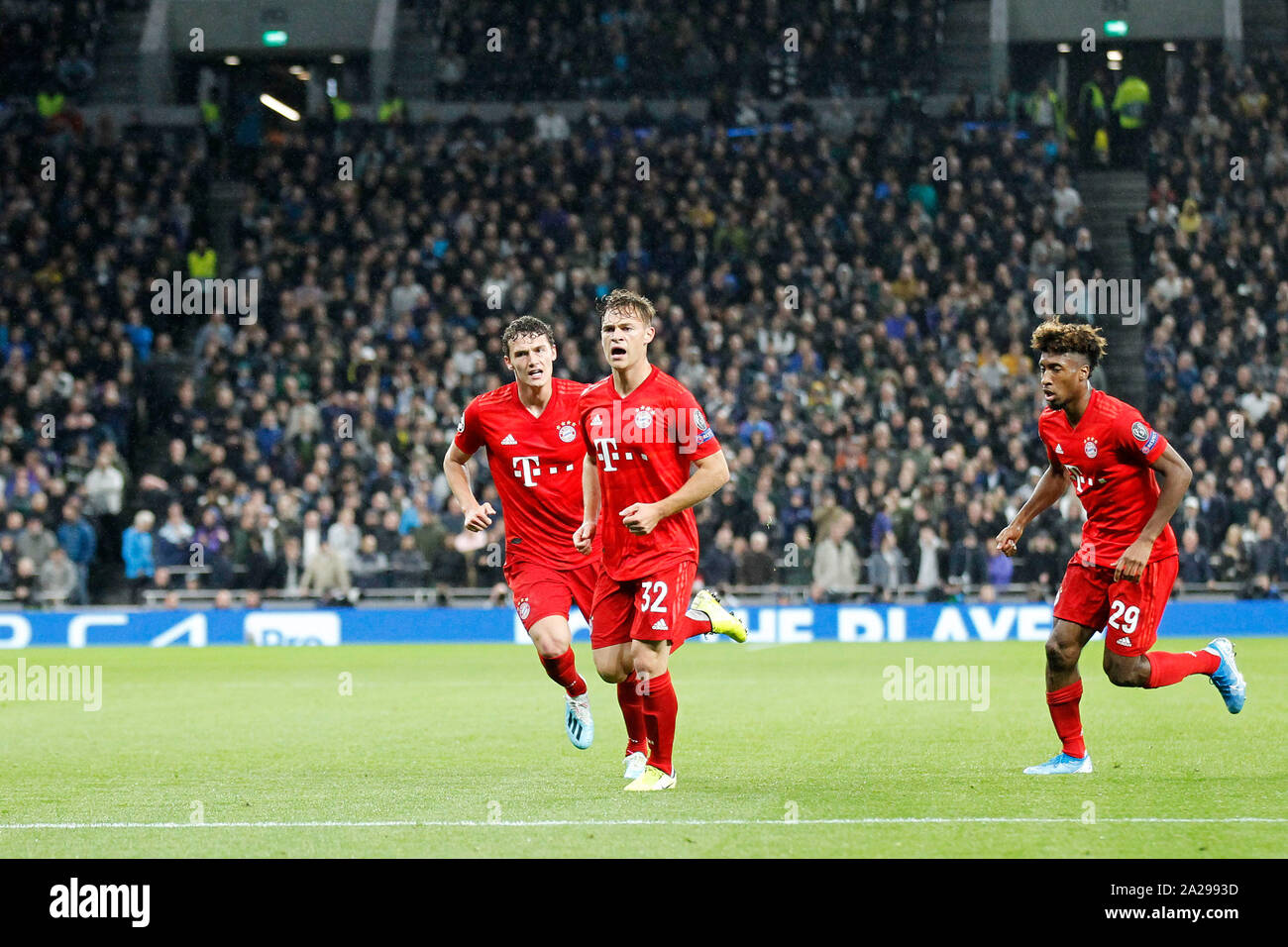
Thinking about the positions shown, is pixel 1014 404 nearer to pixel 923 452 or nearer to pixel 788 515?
pixel 923 452

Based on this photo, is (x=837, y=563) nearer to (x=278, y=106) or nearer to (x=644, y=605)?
(x=644, y=605)

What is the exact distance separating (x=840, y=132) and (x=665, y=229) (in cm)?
359

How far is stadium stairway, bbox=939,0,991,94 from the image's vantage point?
30.2 m

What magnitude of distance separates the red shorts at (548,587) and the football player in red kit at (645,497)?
0.80 m

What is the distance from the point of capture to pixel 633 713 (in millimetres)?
9016

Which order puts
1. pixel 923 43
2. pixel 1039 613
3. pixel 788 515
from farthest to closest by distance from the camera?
pixel 923 43 < pixel 788 515 < pixel 1039 613

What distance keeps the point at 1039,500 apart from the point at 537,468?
282 centimetres

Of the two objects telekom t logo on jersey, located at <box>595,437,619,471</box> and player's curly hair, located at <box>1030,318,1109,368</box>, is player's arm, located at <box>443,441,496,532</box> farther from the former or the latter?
player's curly hair, located at <box>1030,318,1109,368</box>

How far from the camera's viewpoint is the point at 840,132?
28.0 meters

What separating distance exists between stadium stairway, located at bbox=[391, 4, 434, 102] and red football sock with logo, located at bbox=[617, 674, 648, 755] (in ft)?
78.4
